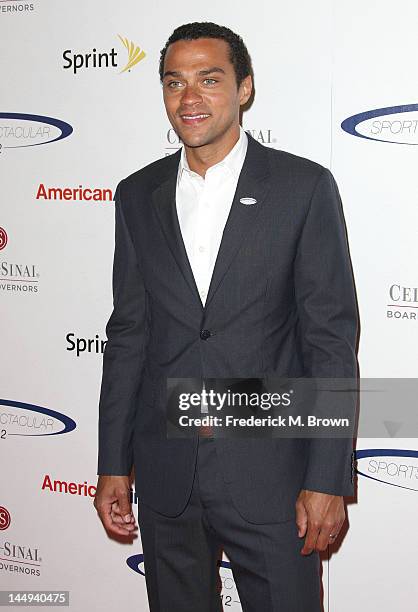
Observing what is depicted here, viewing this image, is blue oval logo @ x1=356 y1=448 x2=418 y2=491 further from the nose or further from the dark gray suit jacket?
the nose

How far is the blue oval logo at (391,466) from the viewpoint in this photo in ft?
8.47

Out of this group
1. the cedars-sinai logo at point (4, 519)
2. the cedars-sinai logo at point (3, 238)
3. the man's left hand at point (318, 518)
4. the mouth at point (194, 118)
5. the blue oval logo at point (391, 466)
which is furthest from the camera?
the cedars-sinai logo at point (4, 519)

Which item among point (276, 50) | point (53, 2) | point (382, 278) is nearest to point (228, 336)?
point (382, 278)

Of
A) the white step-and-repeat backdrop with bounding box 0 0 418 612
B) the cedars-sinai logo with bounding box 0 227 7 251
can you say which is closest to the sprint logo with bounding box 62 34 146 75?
the white step-and-repeat backdrop with bounding box 0 0 418 612

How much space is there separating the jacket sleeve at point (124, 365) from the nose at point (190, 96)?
0.38 metres

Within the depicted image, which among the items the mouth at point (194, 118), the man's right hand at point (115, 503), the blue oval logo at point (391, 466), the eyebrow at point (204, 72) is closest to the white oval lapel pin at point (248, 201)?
the mouth at point (194, 118)

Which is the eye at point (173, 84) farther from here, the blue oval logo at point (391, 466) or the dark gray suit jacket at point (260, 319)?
the blue oval logo at point (391, 466)

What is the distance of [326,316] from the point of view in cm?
185

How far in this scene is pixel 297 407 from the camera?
1969 millimetres

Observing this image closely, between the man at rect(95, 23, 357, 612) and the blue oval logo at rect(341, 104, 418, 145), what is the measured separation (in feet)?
1.75

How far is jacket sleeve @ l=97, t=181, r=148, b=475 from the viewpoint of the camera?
2088 mm

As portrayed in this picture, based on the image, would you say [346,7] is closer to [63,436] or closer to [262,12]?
[262,12]

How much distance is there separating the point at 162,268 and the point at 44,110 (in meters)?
1.13

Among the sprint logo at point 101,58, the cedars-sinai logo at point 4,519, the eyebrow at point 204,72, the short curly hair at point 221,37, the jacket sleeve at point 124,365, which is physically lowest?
the cedars-sinai logo at point 4,519
